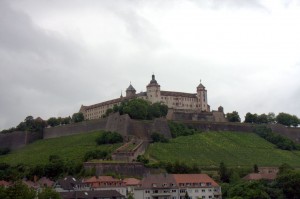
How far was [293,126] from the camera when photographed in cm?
12862

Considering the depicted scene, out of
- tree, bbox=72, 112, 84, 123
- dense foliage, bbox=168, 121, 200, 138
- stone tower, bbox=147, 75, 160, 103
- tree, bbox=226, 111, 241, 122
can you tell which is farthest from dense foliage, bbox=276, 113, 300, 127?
tree, bbox=72, 112, 84, 123

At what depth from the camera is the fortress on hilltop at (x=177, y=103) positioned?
119m

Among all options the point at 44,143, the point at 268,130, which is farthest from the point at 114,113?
the point at 268,130

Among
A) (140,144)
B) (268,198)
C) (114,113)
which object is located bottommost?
(268,198)

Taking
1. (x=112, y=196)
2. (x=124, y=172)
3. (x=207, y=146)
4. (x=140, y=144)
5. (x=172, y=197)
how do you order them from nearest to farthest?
1. (x=112, y=196)
2. (x=172, y=197)
3. (x=124, y=172)
4. (x=140, y=144)
5. (x=207, y=146)

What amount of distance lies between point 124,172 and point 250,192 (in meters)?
22.3

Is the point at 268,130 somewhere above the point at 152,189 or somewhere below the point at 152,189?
above

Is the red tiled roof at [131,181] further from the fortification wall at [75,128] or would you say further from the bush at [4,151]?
the bush at [4,151]

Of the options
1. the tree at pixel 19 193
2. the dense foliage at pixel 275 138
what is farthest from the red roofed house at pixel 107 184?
the dense foliage at pixel 275 138

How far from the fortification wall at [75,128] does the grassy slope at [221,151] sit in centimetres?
1616

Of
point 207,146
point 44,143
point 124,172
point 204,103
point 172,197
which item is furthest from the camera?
point 204,103

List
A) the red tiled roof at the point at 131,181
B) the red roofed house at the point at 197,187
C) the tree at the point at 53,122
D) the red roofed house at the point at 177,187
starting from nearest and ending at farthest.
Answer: the red roofed house at the point at 177,187 → the red roofed house at the point at 197,187 → the red tiled roof at the point at 131,181 → the tree at the point at 53,122

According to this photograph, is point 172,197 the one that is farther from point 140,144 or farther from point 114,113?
point 114,113

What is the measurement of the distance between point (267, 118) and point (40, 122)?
160ft
